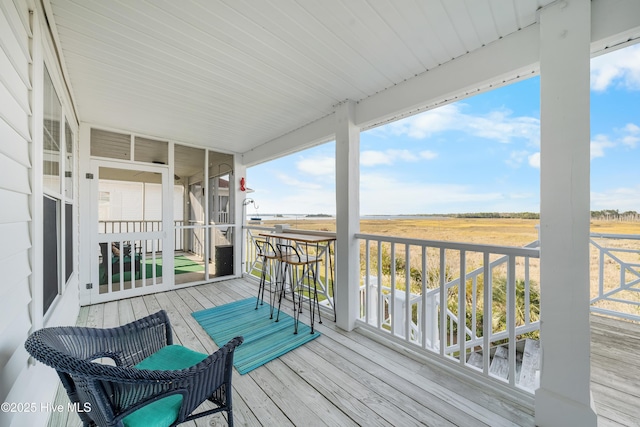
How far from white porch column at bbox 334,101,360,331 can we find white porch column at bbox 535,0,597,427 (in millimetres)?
1607

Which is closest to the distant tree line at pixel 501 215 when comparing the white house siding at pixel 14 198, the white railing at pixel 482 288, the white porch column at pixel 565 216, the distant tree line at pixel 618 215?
the white railing at pixel 482 288

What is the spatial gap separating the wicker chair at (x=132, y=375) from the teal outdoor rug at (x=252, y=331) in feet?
2.86

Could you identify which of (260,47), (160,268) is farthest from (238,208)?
(260,47)

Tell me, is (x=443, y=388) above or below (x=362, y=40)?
Result: below

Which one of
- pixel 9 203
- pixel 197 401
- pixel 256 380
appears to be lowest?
pixel 256 380

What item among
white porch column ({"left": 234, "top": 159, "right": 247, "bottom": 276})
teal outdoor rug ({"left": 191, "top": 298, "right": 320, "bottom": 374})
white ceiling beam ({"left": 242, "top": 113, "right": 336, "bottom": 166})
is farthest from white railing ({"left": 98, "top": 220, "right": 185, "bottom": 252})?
white ceiling beam ({"left": 242, "top": 113, "right": 336, "bottom": 166})

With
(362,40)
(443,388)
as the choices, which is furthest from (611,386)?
(362,40)

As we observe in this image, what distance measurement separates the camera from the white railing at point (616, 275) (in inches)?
111

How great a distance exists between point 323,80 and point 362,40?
0.61 metres

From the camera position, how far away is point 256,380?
1905 mm

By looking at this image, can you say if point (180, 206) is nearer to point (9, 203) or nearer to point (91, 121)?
point (91, 121)

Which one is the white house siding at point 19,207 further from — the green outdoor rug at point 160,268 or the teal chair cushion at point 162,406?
the green outdoor rug at point 160,268

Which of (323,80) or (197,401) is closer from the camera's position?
(197,401)

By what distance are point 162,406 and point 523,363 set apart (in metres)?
3.20
